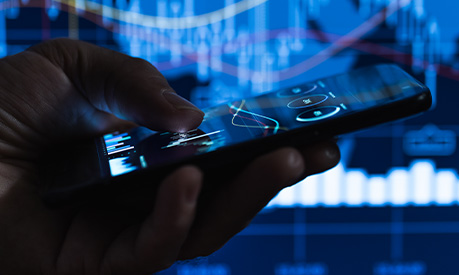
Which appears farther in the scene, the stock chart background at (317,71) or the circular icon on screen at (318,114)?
the stock chart background at (317,71)

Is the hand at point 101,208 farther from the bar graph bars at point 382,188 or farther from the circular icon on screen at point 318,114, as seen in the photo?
the bar graph bars at point 382,188

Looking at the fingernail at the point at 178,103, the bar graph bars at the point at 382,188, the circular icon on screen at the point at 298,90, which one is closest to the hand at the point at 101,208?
the fingernail at the point at 178,103

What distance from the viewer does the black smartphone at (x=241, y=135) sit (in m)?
0.31

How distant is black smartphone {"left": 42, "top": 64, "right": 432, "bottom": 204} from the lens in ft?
1.02

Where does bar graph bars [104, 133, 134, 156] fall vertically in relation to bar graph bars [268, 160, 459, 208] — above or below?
above

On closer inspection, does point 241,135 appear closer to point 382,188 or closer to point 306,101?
point 306,101

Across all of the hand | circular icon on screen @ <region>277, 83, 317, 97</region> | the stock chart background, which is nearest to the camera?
the hand

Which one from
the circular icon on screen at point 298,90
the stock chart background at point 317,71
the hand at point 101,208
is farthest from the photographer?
the stock chart background at point 317,71

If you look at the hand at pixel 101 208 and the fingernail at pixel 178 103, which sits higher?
the fingernail at pixel 178 103

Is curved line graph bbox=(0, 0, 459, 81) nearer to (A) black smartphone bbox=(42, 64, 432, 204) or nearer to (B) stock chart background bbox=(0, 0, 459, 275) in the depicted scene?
(B) stock chart background bbox=(0, 0, 459, 275)

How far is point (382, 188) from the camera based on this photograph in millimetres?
720

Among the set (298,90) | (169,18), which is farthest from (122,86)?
(169,18)

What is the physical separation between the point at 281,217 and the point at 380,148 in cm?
21

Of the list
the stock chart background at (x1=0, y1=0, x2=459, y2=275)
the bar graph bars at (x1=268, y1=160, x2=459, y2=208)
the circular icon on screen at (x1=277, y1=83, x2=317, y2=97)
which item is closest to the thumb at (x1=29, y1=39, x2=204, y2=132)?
the circular icon on screen at (x1=277, y1=83, x2=317, y2=97)
